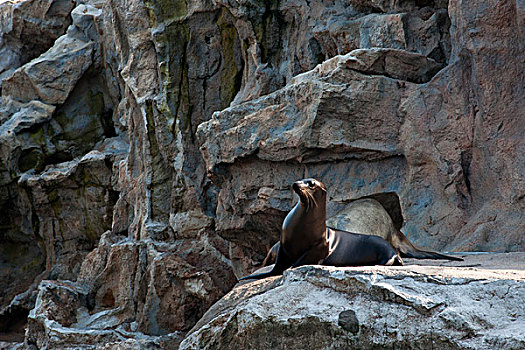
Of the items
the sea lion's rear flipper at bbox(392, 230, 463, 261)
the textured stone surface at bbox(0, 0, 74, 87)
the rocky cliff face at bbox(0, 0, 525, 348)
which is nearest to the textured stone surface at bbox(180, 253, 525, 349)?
the sea lion's rear flipper at bbox(392, 230, 463, 261)

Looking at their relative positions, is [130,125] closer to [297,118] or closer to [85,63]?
[85,63]

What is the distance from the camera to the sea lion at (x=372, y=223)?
17.5 feet

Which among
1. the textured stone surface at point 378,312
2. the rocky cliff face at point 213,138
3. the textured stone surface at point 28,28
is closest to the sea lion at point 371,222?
the rocky cliff face at point 213,138

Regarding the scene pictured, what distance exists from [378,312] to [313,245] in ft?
3.89

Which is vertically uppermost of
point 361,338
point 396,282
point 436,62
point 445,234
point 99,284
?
point 436,62

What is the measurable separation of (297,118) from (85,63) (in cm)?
1006

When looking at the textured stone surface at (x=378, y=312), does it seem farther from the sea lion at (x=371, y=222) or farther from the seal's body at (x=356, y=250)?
the sea lion at (x=371, y=222)

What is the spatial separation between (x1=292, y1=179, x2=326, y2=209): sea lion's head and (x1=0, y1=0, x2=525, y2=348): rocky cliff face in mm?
2072

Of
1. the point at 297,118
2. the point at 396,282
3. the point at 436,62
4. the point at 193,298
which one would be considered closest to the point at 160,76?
the point at 193,298

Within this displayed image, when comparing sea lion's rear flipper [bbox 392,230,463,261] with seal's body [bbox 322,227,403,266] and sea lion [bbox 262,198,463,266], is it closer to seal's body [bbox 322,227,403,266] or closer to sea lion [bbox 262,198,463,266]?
sea lion [bbox 262,198,463,266]

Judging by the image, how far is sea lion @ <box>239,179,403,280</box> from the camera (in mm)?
4078

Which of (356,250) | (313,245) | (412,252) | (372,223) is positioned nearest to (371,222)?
(372,223)

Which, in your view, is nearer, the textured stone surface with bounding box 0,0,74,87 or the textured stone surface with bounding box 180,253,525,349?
the textured stone surface with bounding box 180,253,525,349

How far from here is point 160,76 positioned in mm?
11805
